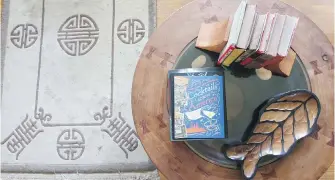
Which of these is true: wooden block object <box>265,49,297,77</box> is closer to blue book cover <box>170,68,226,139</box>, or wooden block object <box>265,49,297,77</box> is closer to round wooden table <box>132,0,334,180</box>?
round wooden table <box>132,0,334,180</box>

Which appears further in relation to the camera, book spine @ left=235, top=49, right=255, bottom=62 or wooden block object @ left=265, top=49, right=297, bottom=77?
wooden block object @ left=265, top=49, right=297, bottom=77

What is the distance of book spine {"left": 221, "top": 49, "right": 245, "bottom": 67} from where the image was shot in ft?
2.96

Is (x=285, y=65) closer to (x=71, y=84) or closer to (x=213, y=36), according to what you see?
(x=213, y=36)

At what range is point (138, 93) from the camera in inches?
40.5

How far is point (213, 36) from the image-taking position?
1021 mm

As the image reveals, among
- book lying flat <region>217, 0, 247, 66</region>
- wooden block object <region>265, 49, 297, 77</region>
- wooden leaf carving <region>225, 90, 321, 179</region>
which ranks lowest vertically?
wooden leaf carving <region>225, 90, 321, 179</region>

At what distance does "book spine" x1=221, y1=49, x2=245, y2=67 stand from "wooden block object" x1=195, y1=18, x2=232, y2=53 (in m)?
0.04

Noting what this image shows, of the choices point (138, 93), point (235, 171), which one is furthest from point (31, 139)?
point (235, 171)

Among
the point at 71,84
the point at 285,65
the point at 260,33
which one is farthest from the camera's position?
the point at 71,84

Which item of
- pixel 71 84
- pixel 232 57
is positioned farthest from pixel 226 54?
pixel 71 84

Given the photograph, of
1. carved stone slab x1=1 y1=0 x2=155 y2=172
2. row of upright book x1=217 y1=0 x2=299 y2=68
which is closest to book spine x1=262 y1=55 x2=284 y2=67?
row of upright book x1=217 y1=0 x2=299 y2=68

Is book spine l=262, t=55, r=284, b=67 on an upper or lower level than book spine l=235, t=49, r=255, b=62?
lower

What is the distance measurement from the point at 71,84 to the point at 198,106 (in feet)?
2.20

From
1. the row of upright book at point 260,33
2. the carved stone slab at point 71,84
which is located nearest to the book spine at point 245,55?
the row of upright book at point 260,33
